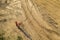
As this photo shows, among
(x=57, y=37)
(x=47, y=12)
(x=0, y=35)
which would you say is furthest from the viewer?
(x=47, y=12)

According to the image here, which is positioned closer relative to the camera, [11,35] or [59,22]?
[11,35]

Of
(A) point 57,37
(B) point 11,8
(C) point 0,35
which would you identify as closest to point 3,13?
(B) point 11,8

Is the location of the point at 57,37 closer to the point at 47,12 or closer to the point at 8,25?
the point at 47,12

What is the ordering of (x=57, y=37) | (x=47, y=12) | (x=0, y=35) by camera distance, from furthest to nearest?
(x=47, y=12) < (x=57, y=37) < (x=0, y=35)

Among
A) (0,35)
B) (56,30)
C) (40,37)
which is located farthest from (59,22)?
(0,35)

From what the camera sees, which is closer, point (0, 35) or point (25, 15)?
point (0, 35)

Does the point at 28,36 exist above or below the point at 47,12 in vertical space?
below

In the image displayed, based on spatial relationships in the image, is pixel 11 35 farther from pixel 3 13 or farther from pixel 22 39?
pixel 3 13
